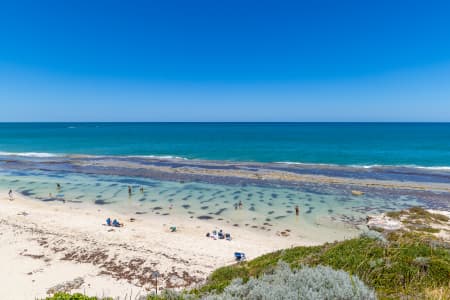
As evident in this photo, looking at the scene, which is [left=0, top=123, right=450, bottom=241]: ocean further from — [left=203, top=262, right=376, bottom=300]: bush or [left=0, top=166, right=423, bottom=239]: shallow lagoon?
[left=203, top=262, right=376, bottom=300]: bush

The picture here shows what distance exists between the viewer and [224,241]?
1727cm

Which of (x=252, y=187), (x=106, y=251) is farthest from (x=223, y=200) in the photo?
(x=106, y=251)

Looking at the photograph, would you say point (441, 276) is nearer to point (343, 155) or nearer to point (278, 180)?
point (278, 180)

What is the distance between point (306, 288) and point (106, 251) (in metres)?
13.9

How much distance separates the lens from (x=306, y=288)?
4758 mm

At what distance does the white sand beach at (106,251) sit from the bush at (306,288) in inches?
222

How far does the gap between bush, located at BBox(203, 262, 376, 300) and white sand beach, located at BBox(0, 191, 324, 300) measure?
5.64 meters

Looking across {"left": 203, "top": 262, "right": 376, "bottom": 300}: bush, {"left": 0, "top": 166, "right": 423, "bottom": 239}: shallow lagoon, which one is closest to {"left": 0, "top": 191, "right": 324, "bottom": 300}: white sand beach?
{"left": 0, "top": 166, "right": 423, "bottom": 239}: shallow lagoon

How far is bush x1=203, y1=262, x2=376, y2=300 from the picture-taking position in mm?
4590

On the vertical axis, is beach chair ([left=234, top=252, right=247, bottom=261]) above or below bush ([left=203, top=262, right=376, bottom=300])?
below

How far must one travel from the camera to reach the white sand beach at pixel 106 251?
39.7 ft

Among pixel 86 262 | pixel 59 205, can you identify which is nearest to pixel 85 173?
pixel 59 205

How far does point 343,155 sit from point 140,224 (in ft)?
168

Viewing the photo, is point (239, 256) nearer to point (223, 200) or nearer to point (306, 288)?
point (306, 288)
